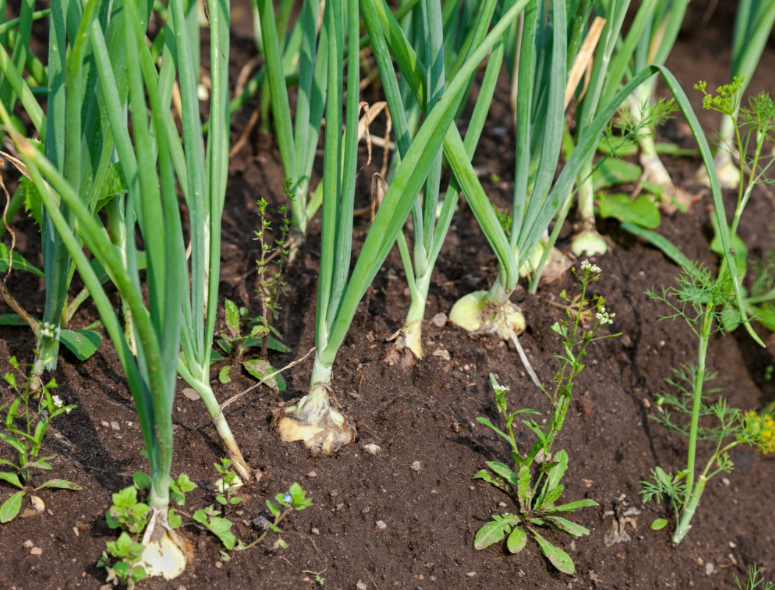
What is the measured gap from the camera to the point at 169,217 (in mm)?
783

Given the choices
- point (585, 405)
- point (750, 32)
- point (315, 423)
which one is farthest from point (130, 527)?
point (750, 32)

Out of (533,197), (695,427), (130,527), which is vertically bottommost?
(695,427)

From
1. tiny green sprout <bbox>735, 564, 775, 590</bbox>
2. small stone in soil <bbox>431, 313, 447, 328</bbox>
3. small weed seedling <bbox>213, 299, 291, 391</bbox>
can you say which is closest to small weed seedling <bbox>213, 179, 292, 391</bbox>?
small weed seedling <bbox>213, 299, 291, 391</bbox>

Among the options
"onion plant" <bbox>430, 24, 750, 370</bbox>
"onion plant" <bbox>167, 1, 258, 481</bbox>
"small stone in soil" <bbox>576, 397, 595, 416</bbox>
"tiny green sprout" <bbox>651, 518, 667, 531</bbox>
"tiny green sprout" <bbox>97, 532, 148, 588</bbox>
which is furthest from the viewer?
"small stone in soil" <bbox>576, 397, 595, 416</bbox>

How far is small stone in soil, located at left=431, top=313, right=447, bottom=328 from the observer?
1528mm

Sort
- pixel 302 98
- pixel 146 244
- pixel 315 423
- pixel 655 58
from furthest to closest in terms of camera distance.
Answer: pixel 655 58 < pixel 302 98 < pixel 315 423 < pixel 146 244

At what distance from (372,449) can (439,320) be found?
1.32 feet

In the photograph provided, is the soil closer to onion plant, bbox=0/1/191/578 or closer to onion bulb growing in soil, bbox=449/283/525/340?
onion bulb growing in soil, bbox=449/283/525/340

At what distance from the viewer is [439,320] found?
1.53 metres

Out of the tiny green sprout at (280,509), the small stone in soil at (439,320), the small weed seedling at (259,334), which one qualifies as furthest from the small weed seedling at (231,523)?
the small stone in soil at (439,320)

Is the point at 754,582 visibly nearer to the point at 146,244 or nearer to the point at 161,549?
the point at 161,549

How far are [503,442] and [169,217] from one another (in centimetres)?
82

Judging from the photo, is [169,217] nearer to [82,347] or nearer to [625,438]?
[82,347]

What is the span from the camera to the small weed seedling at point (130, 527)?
34.7 inches
